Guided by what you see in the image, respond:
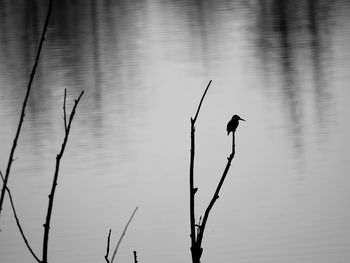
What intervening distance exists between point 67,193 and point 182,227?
3.69 ft

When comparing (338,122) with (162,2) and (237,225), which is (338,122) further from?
(162,2)

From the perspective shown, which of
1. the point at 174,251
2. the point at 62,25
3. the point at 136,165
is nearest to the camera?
the point at 174,251

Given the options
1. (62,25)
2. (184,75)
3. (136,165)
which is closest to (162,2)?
(62,25)

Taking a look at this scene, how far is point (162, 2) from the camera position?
17547 mm

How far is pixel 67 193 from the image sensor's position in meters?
5.84

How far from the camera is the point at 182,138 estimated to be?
24.1ft

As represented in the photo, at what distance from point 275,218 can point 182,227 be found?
526 millimetres

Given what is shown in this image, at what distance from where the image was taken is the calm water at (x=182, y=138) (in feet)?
15.9

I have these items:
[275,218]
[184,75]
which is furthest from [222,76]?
[275,218]

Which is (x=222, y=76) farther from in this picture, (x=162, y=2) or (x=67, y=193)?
(x=162, y=2)

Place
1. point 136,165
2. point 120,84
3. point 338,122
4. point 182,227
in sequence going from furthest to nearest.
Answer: point 120,84
point 338,122
point 136,165
point 182,227

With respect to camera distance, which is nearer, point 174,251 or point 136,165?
point 174,251

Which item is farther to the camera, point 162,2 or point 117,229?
point 162,2

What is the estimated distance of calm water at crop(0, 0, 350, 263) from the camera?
483 cm
